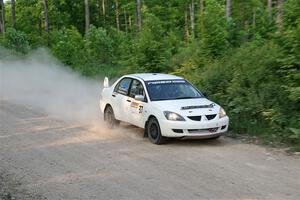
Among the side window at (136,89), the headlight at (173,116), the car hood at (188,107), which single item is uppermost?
the side window at (136,89)

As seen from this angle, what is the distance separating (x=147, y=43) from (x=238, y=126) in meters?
9.25

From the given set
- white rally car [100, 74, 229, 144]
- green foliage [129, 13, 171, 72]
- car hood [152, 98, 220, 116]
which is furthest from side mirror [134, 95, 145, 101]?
green foliage [129, 13, 171, 72]

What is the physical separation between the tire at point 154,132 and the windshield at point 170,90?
659 mm

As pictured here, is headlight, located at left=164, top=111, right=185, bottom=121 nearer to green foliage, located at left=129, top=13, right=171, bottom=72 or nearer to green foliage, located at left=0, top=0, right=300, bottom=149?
green foliage, located at left=0, top=0, right=300, bottom=149

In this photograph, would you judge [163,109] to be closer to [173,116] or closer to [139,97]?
[173,116]

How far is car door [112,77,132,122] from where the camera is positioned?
1223 centimetres

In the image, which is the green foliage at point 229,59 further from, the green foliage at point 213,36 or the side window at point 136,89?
the side window at point 136,89

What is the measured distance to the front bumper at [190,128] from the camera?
1031cm

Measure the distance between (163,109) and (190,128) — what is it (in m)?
0.81

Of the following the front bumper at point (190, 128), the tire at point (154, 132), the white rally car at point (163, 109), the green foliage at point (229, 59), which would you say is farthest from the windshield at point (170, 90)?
the green foliage at point (229, 59)

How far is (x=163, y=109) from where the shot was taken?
10688 millimetres

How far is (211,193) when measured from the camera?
23.1 ft

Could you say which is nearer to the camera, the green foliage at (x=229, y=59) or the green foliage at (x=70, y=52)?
the green foliage at (x=229, y=59)

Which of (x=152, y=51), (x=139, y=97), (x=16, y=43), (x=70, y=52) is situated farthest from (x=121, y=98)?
(x=16, y=43)
